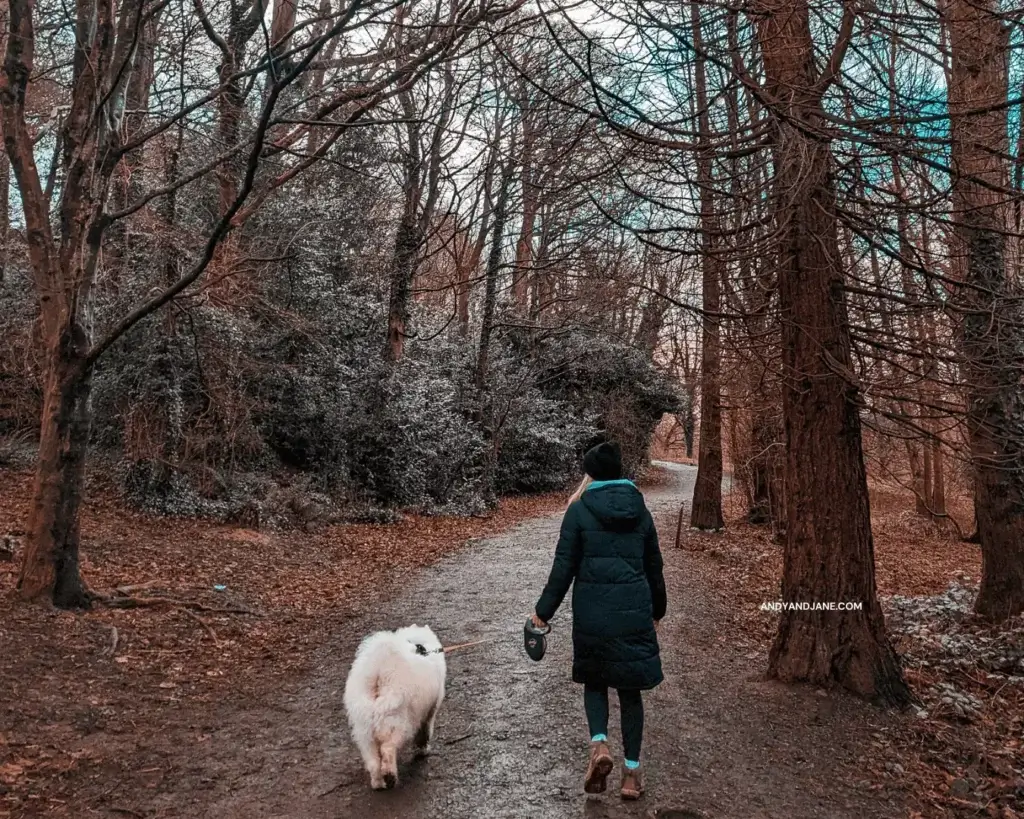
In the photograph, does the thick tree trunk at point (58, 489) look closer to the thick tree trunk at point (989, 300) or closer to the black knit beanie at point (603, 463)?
the black knit beanie at point (603, 463)

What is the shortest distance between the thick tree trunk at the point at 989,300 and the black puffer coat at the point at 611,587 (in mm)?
2835

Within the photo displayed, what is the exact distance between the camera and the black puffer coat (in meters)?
3.93

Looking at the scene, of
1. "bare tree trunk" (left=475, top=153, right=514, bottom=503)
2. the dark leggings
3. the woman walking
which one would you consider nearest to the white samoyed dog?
the woman walking

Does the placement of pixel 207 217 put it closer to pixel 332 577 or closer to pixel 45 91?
pixel 45 91

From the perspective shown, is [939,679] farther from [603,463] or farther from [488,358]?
[488,358]

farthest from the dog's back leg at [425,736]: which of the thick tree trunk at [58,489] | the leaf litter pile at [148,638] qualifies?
the thick tree trunk at [58,489]

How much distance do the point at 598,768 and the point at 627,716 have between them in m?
0.31

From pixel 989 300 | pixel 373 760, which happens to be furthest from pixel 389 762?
pixel 989 300

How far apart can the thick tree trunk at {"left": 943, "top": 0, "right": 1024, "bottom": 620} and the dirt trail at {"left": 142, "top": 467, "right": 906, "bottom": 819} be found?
2.57 metres

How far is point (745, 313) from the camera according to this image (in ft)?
20.8

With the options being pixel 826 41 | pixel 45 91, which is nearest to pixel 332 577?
pixel 826 41

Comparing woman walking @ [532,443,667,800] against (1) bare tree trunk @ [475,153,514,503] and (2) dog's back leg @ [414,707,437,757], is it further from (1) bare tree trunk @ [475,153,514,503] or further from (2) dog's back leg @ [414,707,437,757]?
(1) bare tree trunk @ [475,153,514,503]

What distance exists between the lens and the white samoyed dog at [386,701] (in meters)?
4.03

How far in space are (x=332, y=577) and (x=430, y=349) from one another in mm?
9686
